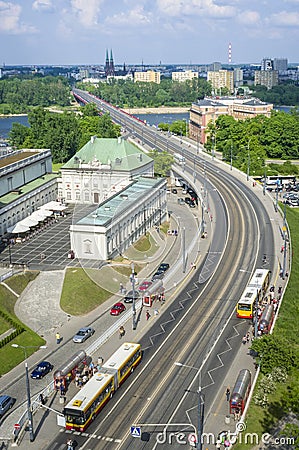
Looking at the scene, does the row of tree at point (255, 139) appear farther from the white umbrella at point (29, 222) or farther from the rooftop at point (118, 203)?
the white umbrella at point (29, 222)

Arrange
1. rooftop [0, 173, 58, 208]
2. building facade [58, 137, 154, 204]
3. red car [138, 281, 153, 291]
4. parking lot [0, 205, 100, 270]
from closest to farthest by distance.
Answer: red car [138, 281, 153, 291]
parking lot [0, 205, 100, 270]
rooftop [0, 173, 58, 208]
building facade [58, 137, 154, 204]

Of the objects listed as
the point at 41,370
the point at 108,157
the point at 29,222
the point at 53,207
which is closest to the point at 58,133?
the point at 108,157

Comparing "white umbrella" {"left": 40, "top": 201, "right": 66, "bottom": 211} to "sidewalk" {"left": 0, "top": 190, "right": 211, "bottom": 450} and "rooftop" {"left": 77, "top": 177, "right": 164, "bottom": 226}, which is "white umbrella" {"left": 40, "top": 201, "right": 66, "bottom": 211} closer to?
"rooftop" {"left": 77, "top": 177, "right": 164, "bottom": 226}

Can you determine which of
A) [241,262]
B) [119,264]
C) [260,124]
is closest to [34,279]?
[119,264]

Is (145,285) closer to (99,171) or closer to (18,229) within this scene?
(18,229)

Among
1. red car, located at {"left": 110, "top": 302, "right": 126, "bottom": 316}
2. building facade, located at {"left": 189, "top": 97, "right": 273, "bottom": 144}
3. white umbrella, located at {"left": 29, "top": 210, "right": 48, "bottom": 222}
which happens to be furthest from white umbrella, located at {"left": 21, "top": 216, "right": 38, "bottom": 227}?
building facade, located at {"left": 189, "top": 97, "right": 273, "bottom": 144}

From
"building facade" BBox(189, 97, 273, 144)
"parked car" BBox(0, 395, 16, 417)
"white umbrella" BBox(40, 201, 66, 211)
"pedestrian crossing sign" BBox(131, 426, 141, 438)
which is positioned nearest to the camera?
"pedestrian crossing sign" BBox(131, 426, 141, 438)
